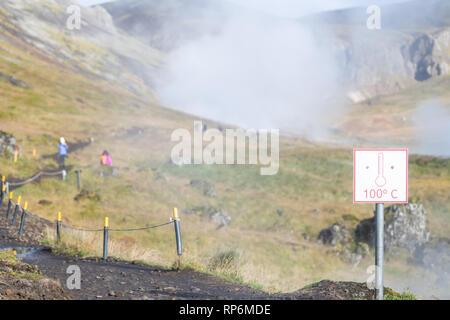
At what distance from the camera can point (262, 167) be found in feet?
151

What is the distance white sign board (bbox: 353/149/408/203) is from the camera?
23.4 feet

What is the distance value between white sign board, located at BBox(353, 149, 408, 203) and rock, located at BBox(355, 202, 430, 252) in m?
20.2

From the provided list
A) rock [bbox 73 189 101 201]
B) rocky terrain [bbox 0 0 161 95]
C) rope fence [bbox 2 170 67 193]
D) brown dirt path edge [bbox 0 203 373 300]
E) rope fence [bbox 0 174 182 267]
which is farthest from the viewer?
rocky terrain [bbox 0 0 161 95]

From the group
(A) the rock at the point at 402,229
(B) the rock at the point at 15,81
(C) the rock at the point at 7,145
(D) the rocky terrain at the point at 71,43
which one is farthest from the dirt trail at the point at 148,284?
(D) the rocky terrain at the point at 71,43

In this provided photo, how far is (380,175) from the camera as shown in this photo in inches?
282

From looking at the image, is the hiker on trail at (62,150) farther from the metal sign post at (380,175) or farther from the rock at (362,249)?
the metal sign post at (380,175)

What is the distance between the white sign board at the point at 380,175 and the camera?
7117mm

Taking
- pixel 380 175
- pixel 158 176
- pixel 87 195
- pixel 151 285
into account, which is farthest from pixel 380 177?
pixel 158 176

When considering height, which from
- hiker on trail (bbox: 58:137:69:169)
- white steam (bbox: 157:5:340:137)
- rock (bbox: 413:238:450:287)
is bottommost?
rock (bbox: 413:238:450:287)

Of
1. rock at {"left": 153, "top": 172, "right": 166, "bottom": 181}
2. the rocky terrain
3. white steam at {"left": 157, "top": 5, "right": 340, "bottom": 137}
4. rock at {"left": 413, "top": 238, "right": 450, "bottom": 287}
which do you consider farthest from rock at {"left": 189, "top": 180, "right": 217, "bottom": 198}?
white steam at {"left": 157, "top": 5, "right": 340, "bottom": 137}

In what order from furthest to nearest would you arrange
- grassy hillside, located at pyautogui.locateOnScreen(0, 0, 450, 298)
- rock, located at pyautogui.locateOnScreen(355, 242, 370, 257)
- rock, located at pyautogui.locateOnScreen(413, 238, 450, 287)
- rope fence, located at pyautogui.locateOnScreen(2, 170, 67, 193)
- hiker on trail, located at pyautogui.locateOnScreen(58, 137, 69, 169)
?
1. hiker on trail, located at pyautogui.locateOnScreen(58, 137, 69, 169)
2. rope fence, located at pyautogui.locateOnScreen(2, 170, 67, 193)
3. rock, located at pyautogui.locateOnScreen(355, 242, 370, 257)
4. rock, located at pyautogui.locateOnScreen(413, 238, 450, 287)
5. grassy hillside, located at pyautogui.locateOnScreen(0, 0, 450, 298)

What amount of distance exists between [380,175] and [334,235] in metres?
20.2

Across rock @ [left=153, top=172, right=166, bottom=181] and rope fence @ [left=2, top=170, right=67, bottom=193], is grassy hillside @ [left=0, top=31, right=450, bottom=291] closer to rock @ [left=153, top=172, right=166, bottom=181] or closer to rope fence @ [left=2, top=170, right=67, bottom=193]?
rock @ [left=153, top=172, right=166, bottom=181]

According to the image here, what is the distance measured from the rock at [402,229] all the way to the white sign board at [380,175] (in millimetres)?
20239
